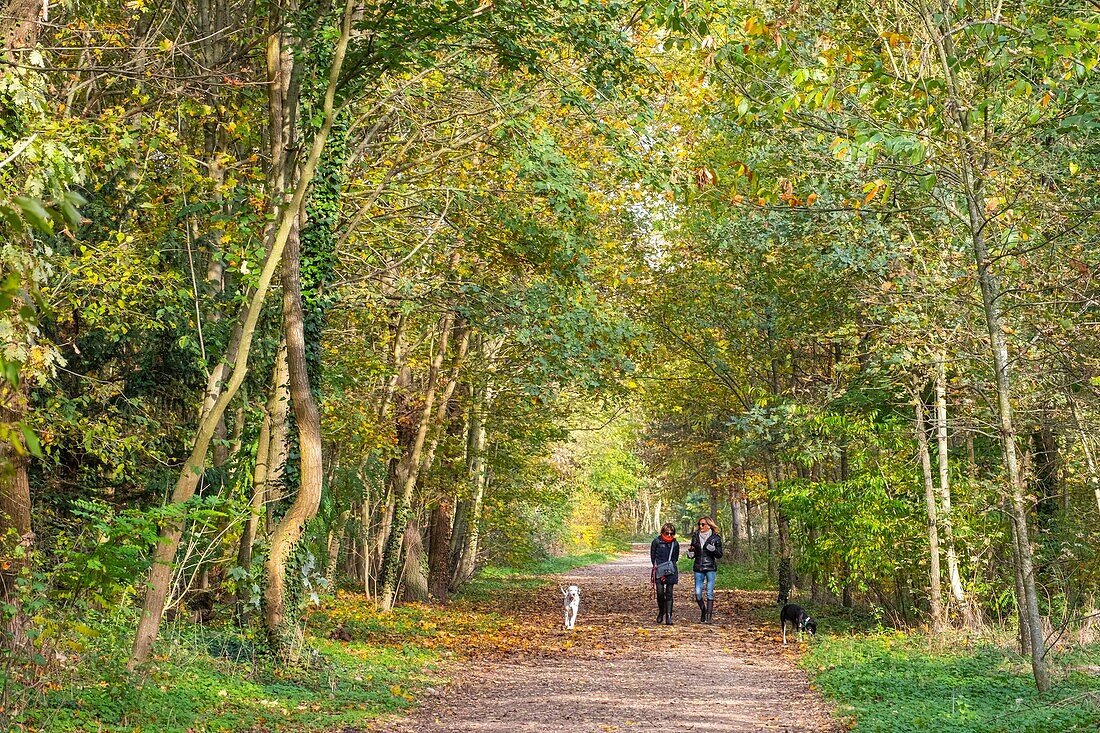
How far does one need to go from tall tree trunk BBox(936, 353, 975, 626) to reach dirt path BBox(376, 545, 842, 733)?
254 centimetres

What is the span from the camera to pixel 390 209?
15.8 meters

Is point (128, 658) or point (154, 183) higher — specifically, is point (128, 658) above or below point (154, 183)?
below

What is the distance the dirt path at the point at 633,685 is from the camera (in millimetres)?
9445

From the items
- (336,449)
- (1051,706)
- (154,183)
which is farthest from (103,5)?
(1051,706)

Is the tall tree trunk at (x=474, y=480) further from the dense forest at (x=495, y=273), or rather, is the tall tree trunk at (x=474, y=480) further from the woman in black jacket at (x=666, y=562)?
the woman in black jacket at (x=666, y=562)

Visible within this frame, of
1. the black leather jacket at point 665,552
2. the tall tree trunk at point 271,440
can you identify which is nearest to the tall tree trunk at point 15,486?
the tall tree trunk at point 271,440

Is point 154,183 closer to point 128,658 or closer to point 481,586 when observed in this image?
point 128,658

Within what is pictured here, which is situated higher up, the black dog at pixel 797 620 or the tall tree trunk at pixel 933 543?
the tall tree trunk at pixel 933 543

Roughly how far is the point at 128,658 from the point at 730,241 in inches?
475

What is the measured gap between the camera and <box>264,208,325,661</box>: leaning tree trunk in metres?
10.6

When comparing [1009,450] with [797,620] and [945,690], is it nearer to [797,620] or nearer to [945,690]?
[945,690]

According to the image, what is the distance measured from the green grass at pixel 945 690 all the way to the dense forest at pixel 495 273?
45 centimetres

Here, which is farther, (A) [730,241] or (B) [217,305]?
(A) [730,241]

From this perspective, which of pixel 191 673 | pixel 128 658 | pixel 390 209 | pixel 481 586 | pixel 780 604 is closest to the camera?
pixel 128 658
